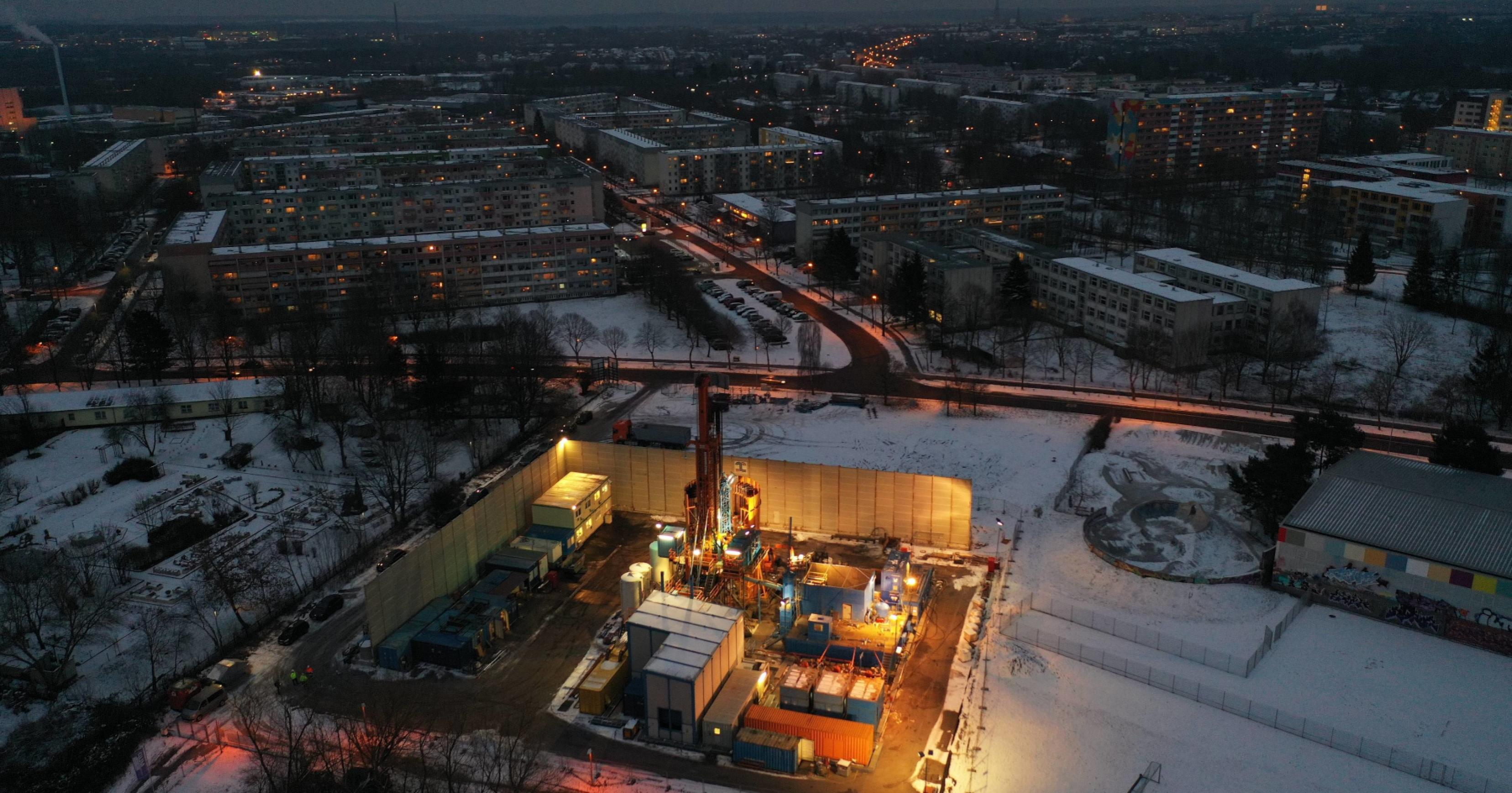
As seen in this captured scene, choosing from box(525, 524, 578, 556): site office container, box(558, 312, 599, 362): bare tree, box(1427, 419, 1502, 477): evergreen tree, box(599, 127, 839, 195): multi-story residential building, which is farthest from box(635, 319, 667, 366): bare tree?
box(599, 127, 839, 195): multi-story residential building

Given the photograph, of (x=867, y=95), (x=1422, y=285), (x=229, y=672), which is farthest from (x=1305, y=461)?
(x=867, y=95)

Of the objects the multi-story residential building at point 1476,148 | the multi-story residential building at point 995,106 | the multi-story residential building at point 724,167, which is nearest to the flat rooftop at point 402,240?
the multi-story residential building at point 724,167

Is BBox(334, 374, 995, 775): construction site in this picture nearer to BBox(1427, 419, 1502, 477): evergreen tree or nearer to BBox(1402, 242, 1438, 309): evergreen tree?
BBox(1427, 419, 1502, 477): evergreen tree

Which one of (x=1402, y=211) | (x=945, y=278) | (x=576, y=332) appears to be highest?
(x=1402, y=211)

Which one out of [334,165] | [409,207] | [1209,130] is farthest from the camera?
[1209,130]

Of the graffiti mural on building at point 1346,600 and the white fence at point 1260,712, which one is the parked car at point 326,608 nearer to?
the white fence at point 1260,712

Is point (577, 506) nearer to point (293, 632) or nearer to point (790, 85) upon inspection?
point (293, 632)
